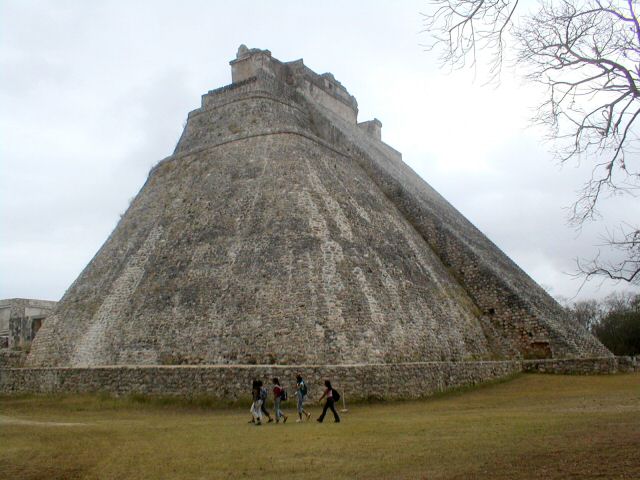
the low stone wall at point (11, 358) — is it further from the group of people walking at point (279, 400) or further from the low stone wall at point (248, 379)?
the group of people walking at point (279, 400)

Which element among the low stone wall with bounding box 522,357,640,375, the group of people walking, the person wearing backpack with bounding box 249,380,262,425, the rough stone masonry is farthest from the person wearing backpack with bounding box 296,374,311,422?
the low stone wall with bounding box 522,357,640,375

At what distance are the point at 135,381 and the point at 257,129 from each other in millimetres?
9875

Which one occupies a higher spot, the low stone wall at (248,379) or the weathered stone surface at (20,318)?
the weathered stone surface at (20,318)

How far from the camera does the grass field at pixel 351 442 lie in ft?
22.0

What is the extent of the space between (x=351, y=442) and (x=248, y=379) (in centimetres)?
484

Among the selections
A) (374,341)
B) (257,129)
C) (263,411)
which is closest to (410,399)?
(374,341)

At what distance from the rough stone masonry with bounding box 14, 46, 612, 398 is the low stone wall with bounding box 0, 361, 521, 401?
39cm

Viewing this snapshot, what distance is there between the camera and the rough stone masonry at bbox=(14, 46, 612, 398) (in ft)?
47.4

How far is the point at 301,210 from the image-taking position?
656 inches

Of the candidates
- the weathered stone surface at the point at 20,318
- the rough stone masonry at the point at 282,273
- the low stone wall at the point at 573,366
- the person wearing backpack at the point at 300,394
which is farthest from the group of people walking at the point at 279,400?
the weathered stone surface at the point at 20,318

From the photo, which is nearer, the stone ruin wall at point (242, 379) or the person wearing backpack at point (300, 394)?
the person wearing backpack at point (300, 394)

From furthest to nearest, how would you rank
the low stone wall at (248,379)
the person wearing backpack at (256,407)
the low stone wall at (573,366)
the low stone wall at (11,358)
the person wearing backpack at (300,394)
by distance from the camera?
the low stone wall at (11,358) < the low stone wall at (573,366) < the low stone wall at (248,379) < the person wearing backpack at (300,394) < the person wearing backpack at (256,407)

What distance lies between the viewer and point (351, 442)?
868cm

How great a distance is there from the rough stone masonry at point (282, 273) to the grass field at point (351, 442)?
1.95 metres
